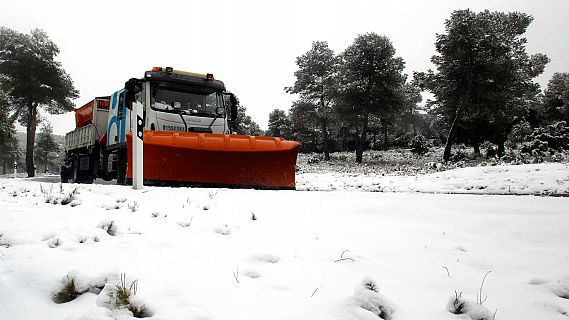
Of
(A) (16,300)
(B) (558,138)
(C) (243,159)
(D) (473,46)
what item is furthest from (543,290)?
(D) (473,46)

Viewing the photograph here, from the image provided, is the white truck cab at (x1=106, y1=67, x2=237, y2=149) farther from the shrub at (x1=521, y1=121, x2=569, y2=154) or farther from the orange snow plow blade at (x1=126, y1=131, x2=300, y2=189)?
the shrub at (x1=521, y1=121, x2=569, y2=154)

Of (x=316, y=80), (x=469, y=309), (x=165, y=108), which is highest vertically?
(x=316, y=80)

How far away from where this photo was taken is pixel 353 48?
3145 cm

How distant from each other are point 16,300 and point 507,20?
47.8 meters

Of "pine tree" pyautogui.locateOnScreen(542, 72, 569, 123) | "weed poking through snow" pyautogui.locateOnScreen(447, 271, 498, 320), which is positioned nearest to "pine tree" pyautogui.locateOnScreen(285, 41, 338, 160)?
"pine tree" pyautogui.locateOnScreen(542, 72, 569, 123)

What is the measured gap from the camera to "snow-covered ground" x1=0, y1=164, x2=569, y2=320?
83.7 inches

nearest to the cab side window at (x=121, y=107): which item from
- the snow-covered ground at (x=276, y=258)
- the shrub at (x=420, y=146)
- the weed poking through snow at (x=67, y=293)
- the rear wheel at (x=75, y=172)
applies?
the rear wheel at (x=75, y=172)

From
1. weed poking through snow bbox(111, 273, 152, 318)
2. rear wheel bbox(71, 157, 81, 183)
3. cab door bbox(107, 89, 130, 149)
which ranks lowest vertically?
weed poking through snow bbox(111, 273, 152, 318)

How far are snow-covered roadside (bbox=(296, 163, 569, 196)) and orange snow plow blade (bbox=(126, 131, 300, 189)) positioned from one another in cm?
321

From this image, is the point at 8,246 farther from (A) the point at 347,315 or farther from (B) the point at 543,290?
(B) the point at 543,290

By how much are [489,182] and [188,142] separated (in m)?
9.23

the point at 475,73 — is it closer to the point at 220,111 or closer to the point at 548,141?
the point at 548,141

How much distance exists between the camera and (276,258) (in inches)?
115

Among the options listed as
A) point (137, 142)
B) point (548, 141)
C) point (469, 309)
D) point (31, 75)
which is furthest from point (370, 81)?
point (469, 309)
